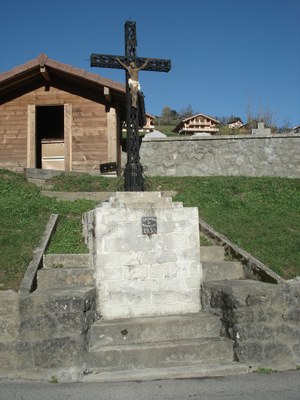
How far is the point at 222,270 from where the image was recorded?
6.16 m

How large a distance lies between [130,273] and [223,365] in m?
1.72

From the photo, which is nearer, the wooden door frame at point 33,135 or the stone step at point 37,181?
the stone step at point 37,181

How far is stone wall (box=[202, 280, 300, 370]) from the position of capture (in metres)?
4.66

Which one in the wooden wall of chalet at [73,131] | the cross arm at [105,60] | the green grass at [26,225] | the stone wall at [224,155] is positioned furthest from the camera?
the wooden wall of chalet at [73,131]

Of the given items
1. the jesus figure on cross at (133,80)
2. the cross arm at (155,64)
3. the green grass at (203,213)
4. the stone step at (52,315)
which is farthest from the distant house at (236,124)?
the stone step at (52,315)

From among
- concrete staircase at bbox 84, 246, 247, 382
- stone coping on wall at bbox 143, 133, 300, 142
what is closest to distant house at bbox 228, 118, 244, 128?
stone coping on wall at bbox 143, 133, 300, 142

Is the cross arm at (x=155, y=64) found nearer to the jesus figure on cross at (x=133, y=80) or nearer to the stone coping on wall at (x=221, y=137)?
the jesus figure on cross at (x=133, y=80)

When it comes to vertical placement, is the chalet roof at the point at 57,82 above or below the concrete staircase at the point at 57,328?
above

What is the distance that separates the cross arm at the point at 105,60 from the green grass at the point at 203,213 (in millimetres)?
2418

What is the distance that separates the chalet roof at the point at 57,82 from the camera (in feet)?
46.5

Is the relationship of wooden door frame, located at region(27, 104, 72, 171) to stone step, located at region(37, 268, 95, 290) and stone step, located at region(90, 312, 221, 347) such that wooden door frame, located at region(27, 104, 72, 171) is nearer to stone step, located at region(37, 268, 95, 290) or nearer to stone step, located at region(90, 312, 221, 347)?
stone step, located at region(37, 268, 95, 290)

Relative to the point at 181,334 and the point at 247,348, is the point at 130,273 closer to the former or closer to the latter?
the point at 181,334

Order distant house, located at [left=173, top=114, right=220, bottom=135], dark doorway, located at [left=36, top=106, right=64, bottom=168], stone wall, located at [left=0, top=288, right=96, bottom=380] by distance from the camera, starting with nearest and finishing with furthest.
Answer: stone wall, located at [left=0, top=288, right=96, bottom=380] → dark doorway, located at [left=36, top=106, right=64, bottom=168] → distant house, located at [left=173, top=114, right=220, bottom=135]

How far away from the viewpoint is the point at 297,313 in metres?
4.88
